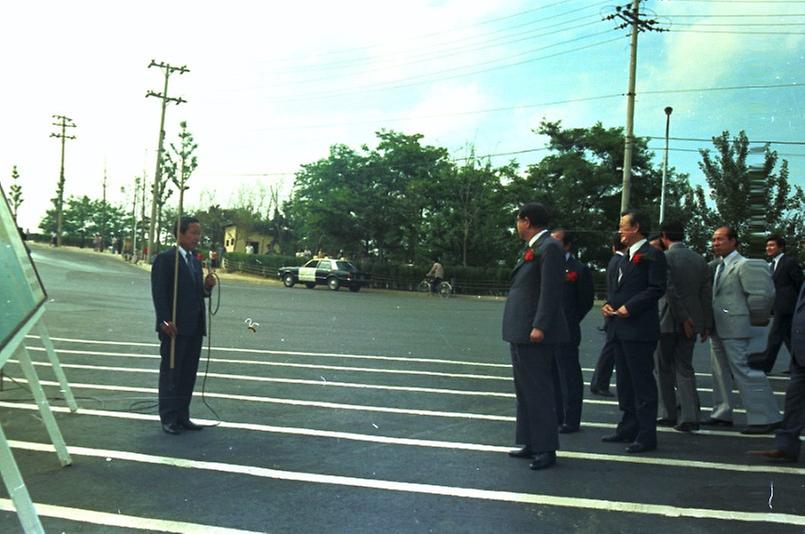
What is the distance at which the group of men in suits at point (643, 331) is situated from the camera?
499 centimetres

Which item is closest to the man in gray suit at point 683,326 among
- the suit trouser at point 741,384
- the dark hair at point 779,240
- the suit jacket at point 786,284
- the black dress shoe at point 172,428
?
the suit trouser at point 741,384

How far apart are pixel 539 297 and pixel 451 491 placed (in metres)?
1.61

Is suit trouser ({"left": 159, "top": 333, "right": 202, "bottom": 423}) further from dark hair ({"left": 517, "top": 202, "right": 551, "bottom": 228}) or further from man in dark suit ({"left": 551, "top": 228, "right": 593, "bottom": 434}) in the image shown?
man in dark suit ({"left": 551, "top": 228, "right": 593, "bottom": 434})

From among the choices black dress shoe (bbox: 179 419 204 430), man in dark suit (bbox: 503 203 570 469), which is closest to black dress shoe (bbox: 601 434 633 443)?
man in dark suit (bbox: 503 203 570 469)

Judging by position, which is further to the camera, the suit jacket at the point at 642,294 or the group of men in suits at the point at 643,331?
the suit jacket at the point at 642,294

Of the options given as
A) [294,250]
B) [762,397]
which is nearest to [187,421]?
[762,397]

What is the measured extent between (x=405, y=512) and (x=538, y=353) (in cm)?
172

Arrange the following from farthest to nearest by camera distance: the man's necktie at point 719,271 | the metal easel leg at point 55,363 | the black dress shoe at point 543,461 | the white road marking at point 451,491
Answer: the man's necktie at point 719,271
the metal easel leg at point 55,363
the black dress shoe at point 543,461
the white road marking at point 451,491

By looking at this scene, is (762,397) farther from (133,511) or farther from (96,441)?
(96,441)

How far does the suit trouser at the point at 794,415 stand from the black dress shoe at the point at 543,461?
5.71 feet

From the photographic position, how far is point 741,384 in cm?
612

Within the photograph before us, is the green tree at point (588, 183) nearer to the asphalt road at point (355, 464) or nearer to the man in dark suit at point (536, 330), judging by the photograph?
the asphalt road at point (355, 464)

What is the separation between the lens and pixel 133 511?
3.78 meters

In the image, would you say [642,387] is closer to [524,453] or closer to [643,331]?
[643,331]
